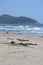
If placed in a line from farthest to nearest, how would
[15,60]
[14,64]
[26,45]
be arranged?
1. [26,45]
2. [15,60]
3. [14,64]

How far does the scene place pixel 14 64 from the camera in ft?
17.6

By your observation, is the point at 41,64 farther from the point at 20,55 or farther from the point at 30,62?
the point at 20,55

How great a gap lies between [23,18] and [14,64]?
411 feet

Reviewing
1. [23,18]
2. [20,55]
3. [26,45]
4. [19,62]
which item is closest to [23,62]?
[19,62]

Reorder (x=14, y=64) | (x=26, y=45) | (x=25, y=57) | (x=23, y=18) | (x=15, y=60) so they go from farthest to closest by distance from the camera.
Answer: (x=23, y=18)
(x=26, y=45)
(x=25, y=57)
(x=15, y=60)
(x=14, y=64)

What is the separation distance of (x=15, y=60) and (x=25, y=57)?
0.52 m

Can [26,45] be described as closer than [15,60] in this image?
No

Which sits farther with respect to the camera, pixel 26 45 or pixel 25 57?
pixel 26 45

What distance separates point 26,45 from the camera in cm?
874

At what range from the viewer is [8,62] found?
5.59 metres

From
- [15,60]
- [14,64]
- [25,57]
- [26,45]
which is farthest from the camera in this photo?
[26,45]

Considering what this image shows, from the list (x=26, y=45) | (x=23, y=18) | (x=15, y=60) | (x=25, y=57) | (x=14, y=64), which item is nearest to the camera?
(x=14, y=64)

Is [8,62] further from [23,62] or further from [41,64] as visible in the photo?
[41,64]

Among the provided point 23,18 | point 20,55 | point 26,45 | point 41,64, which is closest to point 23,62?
point 41,64
